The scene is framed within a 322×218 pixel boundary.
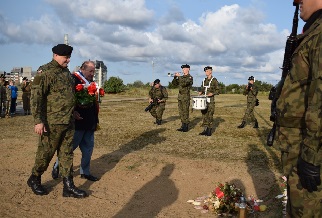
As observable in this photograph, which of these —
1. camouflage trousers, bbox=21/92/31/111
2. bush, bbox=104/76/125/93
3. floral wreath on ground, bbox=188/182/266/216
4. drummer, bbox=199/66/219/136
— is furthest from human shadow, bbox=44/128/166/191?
bush, bbox=104/76/125/93

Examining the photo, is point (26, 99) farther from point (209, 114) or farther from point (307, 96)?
point (307, 96)

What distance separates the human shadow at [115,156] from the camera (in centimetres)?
634

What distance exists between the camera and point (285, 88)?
9.81 feet

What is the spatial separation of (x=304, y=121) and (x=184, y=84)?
10.3 meters

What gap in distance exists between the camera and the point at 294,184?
114 inches

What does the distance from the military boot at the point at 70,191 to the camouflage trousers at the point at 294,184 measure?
138 inches

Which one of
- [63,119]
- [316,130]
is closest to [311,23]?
[316,130]

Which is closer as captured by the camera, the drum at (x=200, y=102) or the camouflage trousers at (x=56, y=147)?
the camouflage trousers at (x=56, y=147)

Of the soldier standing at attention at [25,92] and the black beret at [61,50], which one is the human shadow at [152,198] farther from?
the soldier standing at attention at [25,92]

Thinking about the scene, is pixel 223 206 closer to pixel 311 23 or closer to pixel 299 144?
pixel 299 144

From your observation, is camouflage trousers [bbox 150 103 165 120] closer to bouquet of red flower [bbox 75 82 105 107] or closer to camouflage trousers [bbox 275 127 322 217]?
bouquet of red flower [bbox 75 82 105 107]

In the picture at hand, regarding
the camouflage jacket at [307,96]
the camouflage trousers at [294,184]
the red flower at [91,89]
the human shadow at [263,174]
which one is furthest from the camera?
the red flower at [91,89]

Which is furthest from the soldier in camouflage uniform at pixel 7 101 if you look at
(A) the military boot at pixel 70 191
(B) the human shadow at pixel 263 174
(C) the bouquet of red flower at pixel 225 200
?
(C) the bouquet of red flower at pixel 225 200

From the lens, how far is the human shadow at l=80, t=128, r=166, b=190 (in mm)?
7339
